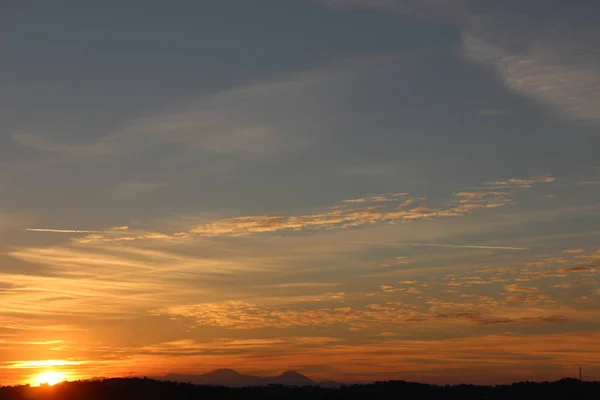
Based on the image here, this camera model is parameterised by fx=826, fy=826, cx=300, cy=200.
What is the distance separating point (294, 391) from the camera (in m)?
61.0

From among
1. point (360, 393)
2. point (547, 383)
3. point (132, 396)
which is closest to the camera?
point (132, 396)

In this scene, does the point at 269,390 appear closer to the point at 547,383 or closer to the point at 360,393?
the point at 360,393

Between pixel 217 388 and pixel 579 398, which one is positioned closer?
pixel 217 388

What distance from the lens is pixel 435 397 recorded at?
62812mm

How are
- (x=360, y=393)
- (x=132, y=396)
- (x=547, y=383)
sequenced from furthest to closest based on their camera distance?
(x=547, y=383)
(x=360, y=393)
(x=132, y=396)

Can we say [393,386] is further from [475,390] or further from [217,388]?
[217,388]

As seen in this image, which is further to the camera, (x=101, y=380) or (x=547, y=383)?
(x=547, y=383)

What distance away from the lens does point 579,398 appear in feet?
213

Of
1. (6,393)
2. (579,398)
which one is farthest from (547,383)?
(6,393)

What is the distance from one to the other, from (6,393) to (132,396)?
9.31 m

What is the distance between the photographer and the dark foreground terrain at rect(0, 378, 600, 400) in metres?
57.6

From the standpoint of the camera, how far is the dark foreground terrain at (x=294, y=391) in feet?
189

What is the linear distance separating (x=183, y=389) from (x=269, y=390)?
6389 mm

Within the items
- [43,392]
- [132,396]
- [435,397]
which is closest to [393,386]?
[435,397]
